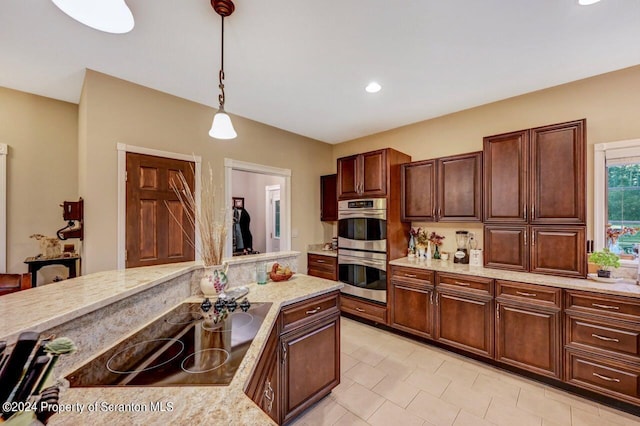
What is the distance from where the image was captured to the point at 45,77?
2441mm

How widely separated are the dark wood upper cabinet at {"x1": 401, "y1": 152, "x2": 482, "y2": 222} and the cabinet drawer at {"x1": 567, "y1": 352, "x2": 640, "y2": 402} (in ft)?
4.76

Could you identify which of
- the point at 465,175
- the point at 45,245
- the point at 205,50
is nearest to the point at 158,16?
the point at 205,50

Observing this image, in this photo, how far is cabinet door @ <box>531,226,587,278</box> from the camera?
7.57 feet

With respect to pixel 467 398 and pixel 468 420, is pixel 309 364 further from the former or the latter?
pixel 467 398

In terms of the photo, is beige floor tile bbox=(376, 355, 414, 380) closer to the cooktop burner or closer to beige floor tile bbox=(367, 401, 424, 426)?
beige floor tile bbox=(367, 401, 424, 426)

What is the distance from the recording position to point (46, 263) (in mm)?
2500

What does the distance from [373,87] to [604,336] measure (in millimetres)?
2950

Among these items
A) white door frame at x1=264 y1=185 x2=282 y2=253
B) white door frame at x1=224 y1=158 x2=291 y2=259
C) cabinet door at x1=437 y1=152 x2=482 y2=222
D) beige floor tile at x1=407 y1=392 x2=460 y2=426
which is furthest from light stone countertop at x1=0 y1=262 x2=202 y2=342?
white door frame at x1=264 y1=185 x2=282 y2=253

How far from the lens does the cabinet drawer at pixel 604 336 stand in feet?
6.37

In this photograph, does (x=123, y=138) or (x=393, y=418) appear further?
(x=123, y=138)

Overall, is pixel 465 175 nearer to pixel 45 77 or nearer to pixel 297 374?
pixel 297 374

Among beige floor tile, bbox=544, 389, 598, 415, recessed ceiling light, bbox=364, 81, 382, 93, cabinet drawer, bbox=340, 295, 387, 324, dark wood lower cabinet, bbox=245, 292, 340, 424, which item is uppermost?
recessed ceiling light, bbox=364, 81, 382, 93

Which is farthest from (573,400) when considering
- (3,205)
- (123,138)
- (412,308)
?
(3,205)

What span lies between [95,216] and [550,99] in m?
4.73
